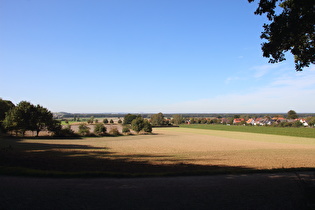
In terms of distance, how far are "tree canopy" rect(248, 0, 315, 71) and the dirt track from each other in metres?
7.11

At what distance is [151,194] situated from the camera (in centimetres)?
709

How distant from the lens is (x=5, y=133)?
161 feet

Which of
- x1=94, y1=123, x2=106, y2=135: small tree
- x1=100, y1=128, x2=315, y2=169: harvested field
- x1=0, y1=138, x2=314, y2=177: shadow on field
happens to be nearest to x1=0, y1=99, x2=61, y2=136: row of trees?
x1=94, y1=123, x2=106, y2=135: small tree

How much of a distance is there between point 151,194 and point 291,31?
33.6 ft

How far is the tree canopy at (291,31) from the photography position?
31.8ft

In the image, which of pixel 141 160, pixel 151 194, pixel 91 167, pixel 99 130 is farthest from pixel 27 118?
pixel 151 194

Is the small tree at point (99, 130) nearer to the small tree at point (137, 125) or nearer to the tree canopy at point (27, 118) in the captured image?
the small tree at point (137, 125)

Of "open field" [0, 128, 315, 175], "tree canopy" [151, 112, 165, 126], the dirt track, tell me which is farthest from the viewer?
"tree canopy" [151, 112, 165, 126]

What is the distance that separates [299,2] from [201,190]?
30.1 feet

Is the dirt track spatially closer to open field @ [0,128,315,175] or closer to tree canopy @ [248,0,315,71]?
open field @ [0,128,315,175]

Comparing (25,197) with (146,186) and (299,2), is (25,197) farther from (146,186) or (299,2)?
(299,2)

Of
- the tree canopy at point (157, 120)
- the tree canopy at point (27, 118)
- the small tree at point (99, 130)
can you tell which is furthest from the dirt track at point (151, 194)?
the tree canopy at point (157, 120)

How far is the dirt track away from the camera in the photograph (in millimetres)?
6129

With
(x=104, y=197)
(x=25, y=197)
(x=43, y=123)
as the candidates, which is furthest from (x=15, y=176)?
(x=43, y=123)
